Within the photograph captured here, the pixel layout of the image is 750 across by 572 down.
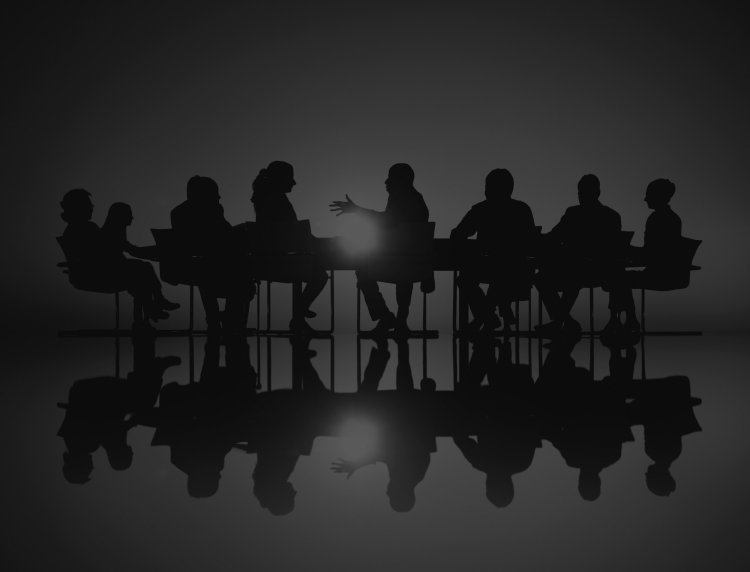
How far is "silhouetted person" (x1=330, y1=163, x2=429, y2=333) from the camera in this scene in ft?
14.7

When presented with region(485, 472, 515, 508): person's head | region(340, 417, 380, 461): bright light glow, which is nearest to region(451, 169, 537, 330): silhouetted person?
region(340, 417, 380, 461): bright light glow

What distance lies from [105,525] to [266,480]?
0.92 ft

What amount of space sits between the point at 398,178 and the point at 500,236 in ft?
3.14

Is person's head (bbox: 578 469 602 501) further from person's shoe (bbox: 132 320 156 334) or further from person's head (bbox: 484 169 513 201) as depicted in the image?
person's shoe (bbox: 132 320 156 334)

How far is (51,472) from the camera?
3.53 ft

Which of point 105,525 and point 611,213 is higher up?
point 611,213

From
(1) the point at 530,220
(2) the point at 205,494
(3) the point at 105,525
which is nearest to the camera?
(3) the point at 105,525

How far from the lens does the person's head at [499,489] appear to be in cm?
91

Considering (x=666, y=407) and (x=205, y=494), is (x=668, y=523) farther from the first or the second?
(x=666, y=407)

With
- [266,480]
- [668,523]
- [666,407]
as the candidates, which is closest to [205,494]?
[266,480]

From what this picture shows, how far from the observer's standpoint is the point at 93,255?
4957 mm

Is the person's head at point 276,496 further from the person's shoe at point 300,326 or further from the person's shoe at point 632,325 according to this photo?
the person's shoe at point 632,325

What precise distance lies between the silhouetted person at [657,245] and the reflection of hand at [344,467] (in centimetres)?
442

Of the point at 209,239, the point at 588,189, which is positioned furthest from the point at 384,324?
the point at 588,189
